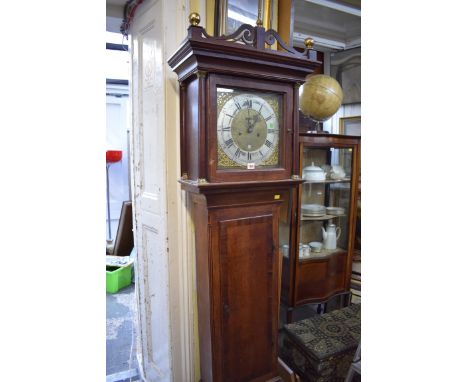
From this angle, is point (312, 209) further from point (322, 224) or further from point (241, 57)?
point (241, 57)

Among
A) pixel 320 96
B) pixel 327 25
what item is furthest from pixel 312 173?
pixel 327 25

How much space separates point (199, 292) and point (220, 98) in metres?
0.83

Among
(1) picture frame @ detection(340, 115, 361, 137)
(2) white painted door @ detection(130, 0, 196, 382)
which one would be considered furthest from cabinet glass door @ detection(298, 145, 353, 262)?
(2) white painted door @ detection(130, 0, 196, 382)

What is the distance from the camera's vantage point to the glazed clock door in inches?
44.8

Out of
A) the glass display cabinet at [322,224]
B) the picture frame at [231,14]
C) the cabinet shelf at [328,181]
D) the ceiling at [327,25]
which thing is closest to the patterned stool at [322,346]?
the glass display cabinet at [322,224]

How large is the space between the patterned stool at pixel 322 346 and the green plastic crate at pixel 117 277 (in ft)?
5.61

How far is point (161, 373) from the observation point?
1.67 m

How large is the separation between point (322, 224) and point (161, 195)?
1.45m

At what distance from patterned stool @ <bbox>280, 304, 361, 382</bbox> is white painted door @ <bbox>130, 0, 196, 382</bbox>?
2.06ft

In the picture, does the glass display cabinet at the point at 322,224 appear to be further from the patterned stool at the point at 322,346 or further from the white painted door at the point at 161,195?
the white painted door at the point at 161,195

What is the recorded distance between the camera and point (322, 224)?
248 cm

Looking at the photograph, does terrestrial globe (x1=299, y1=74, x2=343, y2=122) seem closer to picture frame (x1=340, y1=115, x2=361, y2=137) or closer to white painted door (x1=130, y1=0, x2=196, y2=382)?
picture frame (x1=340, y1=115, x2=361, y2=137)
